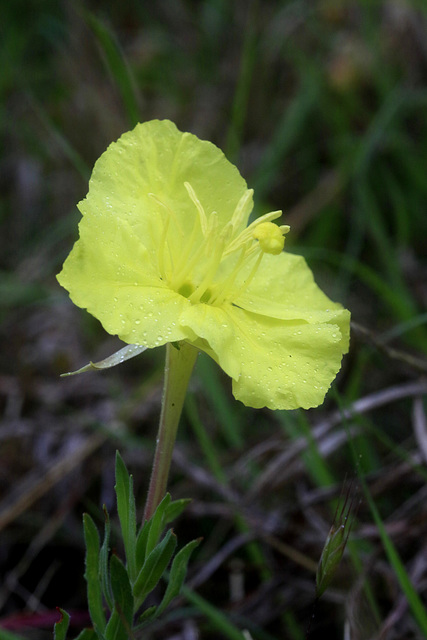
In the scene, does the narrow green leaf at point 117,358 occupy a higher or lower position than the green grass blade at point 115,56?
lower

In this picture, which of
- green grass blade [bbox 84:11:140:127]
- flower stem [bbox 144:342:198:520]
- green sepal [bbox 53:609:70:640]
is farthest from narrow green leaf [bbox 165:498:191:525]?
green grass blade [bbox 84:11:140:127]

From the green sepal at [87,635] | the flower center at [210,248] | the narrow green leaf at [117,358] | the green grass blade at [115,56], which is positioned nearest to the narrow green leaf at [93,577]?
the green sepal at [87,635]

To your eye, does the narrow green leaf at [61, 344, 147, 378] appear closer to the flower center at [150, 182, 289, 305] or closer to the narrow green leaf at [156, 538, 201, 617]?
the flower center at [150, 182, 289, 305]

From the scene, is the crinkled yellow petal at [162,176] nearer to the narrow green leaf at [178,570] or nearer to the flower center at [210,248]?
the flower center at [210,248]

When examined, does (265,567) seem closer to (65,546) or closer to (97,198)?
(65,546)

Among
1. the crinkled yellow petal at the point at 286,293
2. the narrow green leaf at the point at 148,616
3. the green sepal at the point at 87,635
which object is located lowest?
the green sepal at the point at 87,635

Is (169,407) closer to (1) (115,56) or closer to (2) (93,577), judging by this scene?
(2) (93,577)

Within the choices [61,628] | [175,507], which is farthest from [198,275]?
[61,628]
